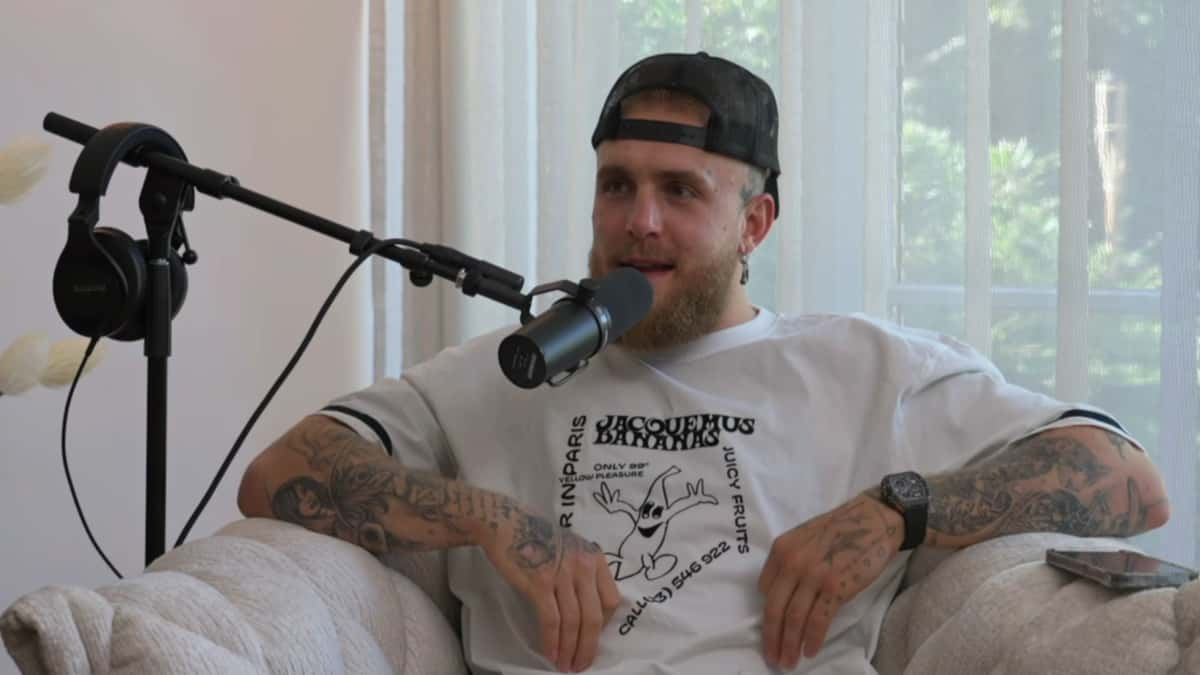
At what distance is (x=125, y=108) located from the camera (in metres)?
2.71

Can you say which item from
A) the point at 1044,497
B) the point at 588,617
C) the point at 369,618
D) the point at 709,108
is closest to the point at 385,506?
the point at 369,618

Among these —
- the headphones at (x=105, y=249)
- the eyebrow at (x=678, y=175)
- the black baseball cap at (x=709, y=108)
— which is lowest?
the headphones at (x=105, y=249)

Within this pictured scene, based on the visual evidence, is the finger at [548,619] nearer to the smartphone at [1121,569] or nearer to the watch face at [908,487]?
the watch face at [908,487]

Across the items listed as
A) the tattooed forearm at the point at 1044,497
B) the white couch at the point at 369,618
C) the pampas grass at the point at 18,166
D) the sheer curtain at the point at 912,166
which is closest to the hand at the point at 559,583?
the white couch at the point at 369,618

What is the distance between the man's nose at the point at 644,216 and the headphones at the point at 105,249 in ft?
2.02

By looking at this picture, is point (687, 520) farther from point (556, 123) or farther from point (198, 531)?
point (198, 531)

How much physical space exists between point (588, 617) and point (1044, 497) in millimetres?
583

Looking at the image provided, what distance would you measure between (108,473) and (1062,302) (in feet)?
5.95

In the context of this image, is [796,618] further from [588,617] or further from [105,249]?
[105,249]

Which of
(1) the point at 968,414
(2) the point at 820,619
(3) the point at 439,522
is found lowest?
(2) the point at 820,619

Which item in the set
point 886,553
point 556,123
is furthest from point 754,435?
point 556,123

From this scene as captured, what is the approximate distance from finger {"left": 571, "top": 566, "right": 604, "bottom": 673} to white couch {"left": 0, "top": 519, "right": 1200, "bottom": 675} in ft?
0.64

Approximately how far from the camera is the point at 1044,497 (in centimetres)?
170

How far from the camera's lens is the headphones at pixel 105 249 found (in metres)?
1.53
